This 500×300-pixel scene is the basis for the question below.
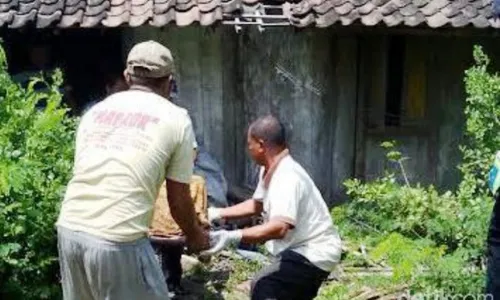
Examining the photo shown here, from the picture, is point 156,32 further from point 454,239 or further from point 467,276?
point 467,276

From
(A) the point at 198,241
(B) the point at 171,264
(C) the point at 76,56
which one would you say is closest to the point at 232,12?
(C) the point at 76,56

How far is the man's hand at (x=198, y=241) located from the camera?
4.22 meters

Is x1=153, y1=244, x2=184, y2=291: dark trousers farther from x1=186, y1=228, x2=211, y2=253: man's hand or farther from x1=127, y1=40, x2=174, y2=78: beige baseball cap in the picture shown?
x1=127, y1=40, x2=174, y2=78: beige baseball cap

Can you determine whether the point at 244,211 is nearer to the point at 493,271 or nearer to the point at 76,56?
the point at 493,271

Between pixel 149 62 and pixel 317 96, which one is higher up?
pixel 149 62

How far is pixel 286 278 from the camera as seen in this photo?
4.67 m

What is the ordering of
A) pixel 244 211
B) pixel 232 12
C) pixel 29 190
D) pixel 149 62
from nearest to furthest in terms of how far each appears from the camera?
pixel 149 62
pixel 244 211
pixel 29 190
pixel 232 12

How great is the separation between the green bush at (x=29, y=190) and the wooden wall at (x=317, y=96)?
3807 mm

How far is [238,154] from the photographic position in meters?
9.59

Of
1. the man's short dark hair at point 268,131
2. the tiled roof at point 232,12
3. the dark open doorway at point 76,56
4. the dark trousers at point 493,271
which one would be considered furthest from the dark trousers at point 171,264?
the dark open doorway at point 76,56

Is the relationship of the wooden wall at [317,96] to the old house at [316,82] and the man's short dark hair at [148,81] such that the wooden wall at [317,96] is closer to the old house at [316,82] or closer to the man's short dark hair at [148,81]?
the old house at [316,82]

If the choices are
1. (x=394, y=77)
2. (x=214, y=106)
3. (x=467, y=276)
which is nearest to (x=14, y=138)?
(x=467, y=276)

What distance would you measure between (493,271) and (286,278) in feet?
3.89

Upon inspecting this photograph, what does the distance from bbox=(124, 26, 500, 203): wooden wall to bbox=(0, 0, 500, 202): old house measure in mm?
11
